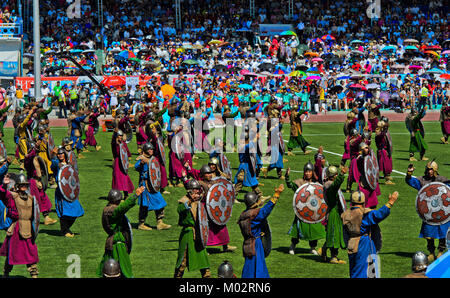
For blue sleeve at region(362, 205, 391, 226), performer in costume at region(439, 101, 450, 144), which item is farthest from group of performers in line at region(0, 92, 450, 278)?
performer in costume at region(439, 101, 450, 144)

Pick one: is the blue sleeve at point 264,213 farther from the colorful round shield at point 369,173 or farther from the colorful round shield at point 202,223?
the colorful round shield at point 369,173

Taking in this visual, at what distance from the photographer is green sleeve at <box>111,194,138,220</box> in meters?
14.0

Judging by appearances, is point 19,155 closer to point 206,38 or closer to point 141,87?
point 141,87

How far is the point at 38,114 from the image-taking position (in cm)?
2725

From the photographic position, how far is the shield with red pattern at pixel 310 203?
16.1m

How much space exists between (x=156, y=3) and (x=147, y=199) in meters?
41.1

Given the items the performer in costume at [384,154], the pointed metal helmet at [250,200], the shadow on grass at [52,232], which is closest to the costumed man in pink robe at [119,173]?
the shadow on grass at [52,232]

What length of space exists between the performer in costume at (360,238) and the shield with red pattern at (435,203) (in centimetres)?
211

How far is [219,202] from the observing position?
15.4 metres

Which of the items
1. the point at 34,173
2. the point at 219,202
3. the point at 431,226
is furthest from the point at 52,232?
the point at 431,226

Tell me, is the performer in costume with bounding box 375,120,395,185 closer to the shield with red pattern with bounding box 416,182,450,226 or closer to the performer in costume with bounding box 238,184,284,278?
the shield with red pattern with bounding box 416,182,450,226

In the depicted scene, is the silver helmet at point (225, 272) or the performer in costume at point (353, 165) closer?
the silver helmet at point (225, 272)

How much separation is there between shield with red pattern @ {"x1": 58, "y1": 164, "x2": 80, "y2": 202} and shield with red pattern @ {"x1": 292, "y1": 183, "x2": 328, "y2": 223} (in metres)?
4.87

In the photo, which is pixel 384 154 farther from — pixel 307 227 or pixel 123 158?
pixel 307 227
